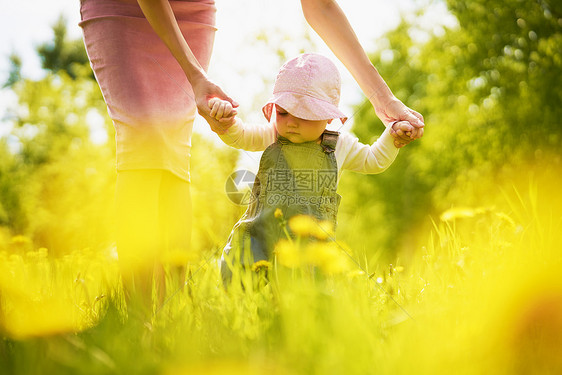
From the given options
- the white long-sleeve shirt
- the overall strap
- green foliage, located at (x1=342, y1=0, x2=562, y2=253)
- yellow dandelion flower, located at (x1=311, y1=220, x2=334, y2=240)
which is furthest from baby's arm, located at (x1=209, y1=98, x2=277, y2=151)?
green foliage, located at (x1=342, y1=0, x2=562, y2=253)

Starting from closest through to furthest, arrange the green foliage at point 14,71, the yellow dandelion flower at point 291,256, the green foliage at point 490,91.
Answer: the yellow dandelion flower at point 291,256
the green foliage at point 490,91
the green foliage at point 14,71

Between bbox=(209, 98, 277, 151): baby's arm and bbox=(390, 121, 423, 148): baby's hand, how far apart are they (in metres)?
0.56

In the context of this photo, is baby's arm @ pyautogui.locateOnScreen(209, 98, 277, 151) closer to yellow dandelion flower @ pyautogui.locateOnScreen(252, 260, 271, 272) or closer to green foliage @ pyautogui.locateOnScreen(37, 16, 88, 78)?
yellow dandelion flower @ pyautogui.locateOnScreen(252, 260, 271, 272)

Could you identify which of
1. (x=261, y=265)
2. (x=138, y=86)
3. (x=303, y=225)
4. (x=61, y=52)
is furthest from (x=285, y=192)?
(x=61, y=52)

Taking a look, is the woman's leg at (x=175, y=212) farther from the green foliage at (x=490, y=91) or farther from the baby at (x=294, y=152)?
the green foliage at (x=490, y=91)

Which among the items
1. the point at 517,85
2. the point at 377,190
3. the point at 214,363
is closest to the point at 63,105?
the point at 377,190

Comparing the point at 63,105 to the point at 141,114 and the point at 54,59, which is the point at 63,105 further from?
the point at 141,114

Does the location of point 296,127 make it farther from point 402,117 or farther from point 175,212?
point 175,212

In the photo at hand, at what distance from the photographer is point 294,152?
8.02ft

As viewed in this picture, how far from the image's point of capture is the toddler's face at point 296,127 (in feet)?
7.87

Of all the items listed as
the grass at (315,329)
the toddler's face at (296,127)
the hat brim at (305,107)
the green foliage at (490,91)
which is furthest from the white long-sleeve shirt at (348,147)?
the green foliage at (490,91)

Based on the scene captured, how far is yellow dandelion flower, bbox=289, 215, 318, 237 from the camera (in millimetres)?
2113

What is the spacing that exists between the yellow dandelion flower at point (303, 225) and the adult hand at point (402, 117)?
58 centimetres

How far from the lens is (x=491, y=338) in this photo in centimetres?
134
